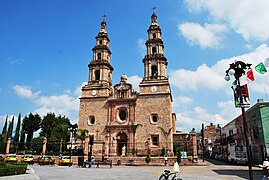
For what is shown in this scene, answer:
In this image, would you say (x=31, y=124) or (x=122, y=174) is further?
(x=31, y=124)

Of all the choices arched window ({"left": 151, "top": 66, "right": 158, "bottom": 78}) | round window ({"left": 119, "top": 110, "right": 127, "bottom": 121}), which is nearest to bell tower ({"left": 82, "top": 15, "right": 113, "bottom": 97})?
round window ({"left": 119, "top": 110, "right": 127, "bottom": 121})

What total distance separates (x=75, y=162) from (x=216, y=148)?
1490 inches

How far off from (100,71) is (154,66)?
340 inches

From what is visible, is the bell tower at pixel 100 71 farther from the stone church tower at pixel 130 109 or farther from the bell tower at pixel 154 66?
the bell tower at pixel 154 66

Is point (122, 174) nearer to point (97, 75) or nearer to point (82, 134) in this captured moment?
point (82, 134)

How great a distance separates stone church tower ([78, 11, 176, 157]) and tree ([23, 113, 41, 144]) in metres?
23.6

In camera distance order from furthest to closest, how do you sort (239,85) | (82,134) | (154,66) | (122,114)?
(154,66) → (122,114) → (82,134) → (239,85)

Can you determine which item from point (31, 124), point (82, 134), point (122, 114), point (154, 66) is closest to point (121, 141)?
point (122, 114)

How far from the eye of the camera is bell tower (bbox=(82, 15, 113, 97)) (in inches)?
1350

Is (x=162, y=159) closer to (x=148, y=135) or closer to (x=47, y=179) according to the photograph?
(x=148, y=135)

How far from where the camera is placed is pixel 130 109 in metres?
32.4

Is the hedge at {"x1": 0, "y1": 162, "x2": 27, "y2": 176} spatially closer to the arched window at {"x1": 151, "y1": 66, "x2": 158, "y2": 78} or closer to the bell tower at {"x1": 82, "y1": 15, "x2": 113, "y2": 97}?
the bell tower at {"x1": 82, "y1": 15, "x2": 113, "y2": 97}

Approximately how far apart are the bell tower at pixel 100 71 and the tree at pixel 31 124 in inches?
938

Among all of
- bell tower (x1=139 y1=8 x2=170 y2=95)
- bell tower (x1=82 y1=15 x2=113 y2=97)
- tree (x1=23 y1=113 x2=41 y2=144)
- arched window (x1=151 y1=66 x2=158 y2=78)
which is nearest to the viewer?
bell tower (x1=139 y1=8 x2=170 y2=95)
